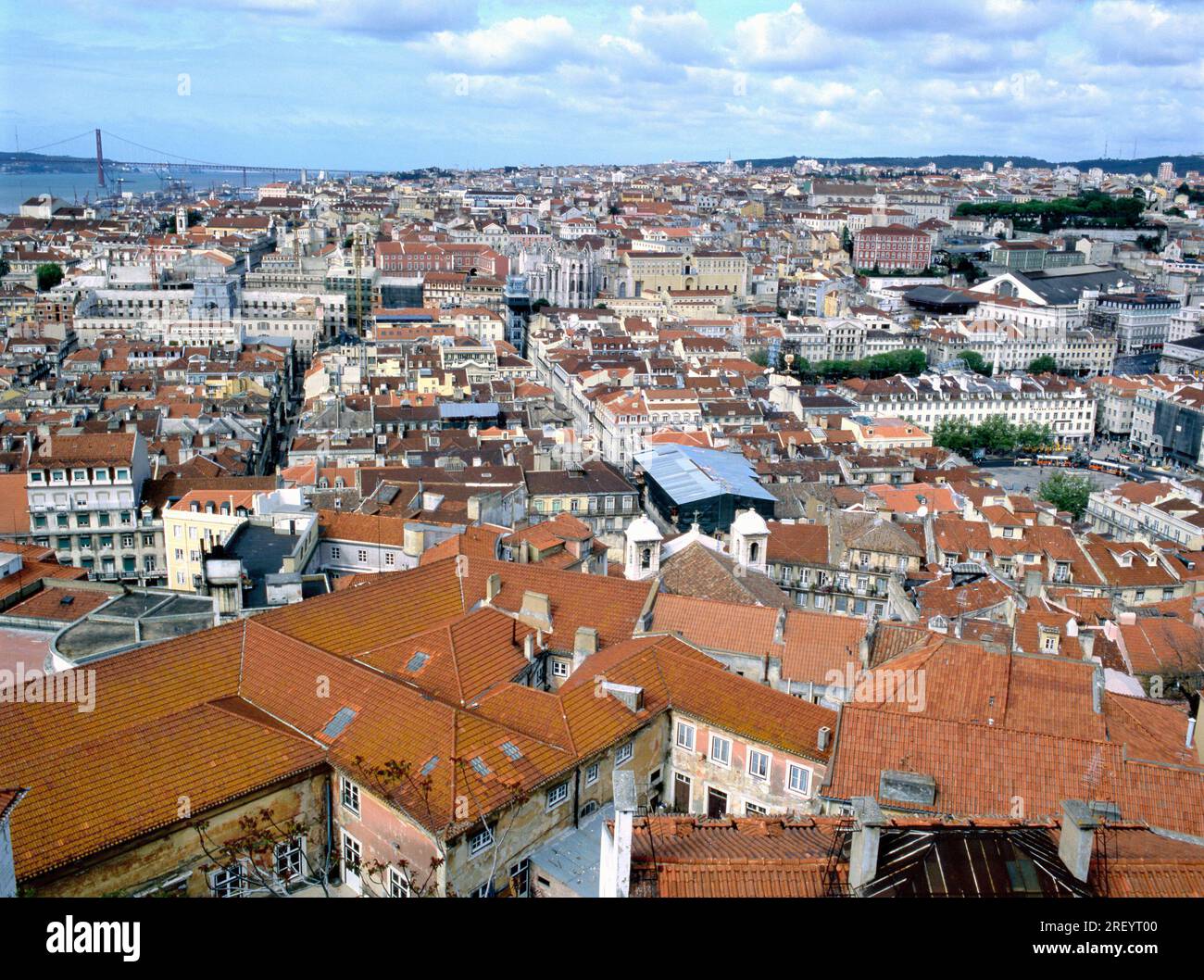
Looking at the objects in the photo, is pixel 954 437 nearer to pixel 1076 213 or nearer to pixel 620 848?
pixel 620 848

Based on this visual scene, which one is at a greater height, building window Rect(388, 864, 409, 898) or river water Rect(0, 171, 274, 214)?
river water Rect(0, 171, 274, 214)

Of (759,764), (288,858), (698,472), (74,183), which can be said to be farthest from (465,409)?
(74,183)

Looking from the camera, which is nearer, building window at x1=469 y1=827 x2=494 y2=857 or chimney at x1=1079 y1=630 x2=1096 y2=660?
building window at x1=469 y1=827 x2=494 y2=857

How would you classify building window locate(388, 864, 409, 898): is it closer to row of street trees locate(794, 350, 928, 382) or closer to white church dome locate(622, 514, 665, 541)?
white church dome locate(622, 514, 665, 541)

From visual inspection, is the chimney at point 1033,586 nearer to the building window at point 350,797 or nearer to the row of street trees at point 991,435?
the building window at point 350,797

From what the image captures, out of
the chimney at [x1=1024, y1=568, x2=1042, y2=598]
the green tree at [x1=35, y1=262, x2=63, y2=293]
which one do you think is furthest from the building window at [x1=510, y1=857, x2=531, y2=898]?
the green tree at [x1=35, y1=262, x2=63, y2=293]
